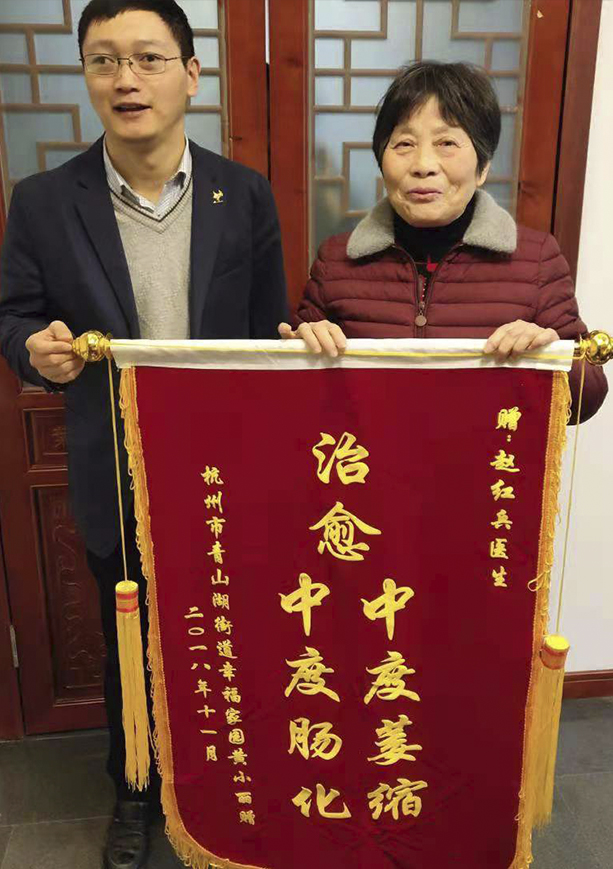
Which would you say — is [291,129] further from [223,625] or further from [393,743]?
[393,743]

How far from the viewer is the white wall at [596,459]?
180 cm

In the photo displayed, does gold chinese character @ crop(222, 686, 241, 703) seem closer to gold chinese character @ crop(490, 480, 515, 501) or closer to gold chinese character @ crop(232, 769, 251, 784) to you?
gold chinese character @ crop(232, 769, 251, 784)

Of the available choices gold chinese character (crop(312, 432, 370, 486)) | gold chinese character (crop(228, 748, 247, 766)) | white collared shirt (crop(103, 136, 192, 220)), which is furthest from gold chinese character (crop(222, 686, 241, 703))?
white collared shirt (crop(103, 136, 192, 220))

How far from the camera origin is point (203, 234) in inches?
55.6

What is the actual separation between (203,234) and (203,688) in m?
0.87

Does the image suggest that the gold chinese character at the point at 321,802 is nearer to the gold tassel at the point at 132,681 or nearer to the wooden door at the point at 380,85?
the gold tassel at the point at 132,681

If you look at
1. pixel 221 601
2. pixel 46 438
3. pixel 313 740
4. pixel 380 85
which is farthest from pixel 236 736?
pixel 380 85

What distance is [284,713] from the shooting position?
1.42 meters

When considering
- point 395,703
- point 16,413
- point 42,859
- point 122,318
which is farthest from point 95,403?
point 42,859

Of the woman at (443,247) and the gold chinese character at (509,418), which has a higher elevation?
the woman at (443,247)

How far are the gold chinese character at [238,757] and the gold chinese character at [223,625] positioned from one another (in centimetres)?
26

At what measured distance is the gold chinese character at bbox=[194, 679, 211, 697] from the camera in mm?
1408

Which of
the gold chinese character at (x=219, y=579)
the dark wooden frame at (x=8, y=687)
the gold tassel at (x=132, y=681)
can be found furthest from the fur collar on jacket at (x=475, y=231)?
the dark wooden frame at (x=8, y=687)

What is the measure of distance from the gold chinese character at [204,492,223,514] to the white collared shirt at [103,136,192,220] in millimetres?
557
